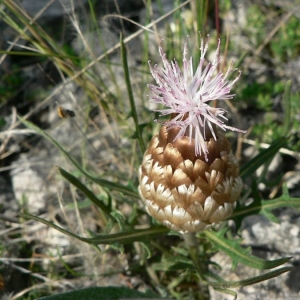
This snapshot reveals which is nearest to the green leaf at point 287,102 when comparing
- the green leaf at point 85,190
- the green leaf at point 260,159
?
the green leaf at point 260,159

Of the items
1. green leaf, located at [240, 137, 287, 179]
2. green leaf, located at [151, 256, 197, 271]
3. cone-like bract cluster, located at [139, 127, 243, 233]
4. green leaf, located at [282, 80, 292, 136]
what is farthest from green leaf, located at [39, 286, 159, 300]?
green leaf, located at [282, 80, 292, 136]

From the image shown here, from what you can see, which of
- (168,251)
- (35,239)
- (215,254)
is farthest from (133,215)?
(35,239)

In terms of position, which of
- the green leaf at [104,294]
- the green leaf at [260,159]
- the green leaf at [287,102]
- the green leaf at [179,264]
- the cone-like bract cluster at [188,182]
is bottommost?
the green leaf at [104,294]

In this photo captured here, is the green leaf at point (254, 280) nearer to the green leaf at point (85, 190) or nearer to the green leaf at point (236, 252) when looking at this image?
the green leaf at point (236, 252)

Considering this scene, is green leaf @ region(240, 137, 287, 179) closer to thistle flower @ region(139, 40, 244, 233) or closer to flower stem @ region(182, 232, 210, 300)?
flower stem @ region(182, 232, 210, 300)

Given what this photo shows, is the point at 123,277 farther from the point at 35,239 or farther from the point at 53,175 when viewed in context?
the point at 53,175

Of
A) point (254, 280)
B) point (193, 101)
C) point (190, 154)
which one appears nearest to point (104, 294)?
point (254, 280)
